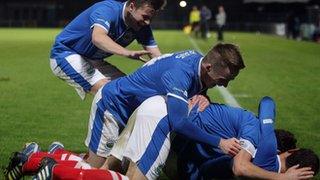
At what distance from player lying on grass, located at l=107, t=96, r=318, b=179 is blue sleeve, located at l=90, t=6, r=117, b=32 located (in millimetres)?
1401

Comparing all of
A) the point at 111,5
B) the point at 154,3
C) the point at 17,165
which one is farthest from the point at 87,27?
the point at 17,165

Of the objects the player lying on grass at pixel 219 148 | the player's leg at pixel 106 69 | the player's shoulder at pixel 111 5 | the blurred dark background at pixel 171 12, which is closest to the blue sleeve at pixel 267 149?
the player lying on grass at pixel 219 148

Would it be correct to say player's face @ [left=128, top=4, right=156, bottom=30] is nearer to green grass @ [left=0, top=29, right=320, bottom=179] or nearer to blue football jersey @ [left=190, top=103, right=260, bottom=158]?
blue football jersey @ [left=190, top=103, right=260, bottom=158]

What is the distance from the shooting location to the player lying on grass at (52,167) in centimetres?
500

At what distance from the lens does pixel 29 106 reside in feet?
36.4

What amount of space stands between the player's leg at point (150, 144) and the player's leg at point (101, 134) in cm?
70

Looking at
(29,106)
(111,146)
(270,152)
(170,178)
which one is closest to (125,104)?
(111,146)

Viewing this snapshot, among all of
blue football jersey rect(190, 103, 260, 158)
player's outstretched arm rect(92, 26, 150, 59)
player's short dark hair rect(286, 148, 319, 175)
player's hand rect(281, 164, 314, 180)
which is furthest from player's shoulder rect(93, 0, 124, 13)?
player's hand rect(281, 164, 314, 180)

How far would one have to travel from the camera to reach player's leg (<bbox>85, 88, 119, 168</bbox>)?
230 inches

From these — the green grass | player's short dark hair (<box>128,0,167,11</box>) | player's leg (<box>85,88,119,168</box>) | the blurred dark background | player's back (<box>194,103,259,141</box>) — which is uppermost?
player's short dark hair (<box>128,0,167,11</box>)

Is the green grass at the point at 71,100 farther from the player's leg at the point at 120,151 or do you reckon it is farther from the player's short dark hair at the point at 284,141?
the player's short dark hair at the point at 284,141

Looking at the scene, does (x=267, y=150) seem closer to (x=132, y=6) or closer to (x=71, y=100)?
(x=132, y=6)

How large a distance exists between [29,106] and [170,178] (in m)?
5.70

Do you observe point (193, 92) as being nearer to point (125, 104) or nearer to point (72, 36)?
point (125, 104)
